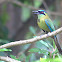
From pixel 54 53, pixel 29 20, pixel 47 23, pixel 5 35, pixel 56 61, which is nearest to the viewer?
pixel 56 61

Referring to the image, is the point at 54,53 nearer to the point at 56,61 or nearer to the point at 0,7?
the point at 56,61

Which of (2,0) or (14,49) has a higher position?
(2,0)

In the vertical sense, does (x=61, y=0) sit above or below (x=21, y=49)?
above

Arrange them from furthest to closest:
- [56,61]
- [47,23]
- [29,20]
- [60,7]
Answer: [29,20] < [60,7] < [47,23] < [56,61]

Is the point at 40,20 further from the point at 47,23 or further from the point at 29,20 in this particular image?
the point at 29,20

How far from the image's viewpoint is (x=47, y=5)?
19.9ft

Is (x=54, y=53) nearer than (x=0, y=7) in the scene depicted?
Yes

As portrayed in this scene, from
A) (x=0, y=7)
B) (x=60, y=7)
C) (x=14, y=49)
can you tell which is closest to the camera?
(x=14, y=49)

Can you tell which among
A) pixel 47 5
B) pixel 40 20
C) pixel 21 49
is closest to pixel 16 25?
pixel 47 5

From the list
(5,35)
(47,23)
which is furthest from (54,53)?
(5,35)

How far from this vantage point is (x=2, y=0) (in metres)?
5.44

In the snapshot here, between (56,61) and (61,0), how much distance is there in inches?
189

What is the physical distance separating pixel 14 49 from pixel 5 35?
1.10m

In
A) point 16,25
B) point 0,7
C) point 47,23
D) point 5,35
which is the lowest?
point 47,23
